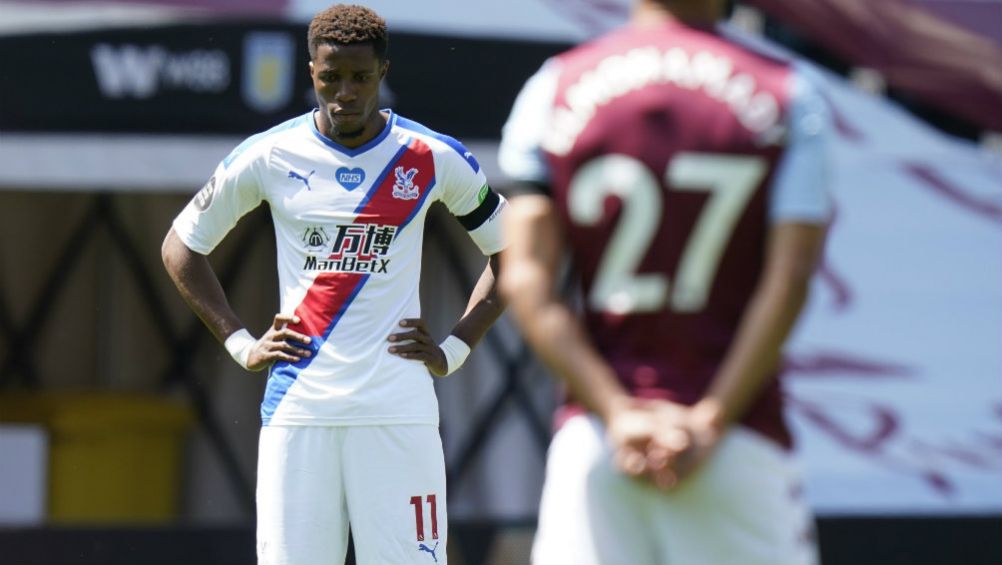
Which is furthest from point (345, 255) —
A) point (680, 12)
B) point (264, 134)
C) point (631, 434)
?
point (631, 434)

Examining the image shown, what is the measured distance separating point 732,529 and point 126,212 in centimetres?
782

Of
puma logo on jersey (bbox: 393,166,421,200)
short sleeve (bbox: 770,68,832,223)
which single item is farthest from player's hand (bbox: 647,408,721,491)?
puma logo on jersey (bbox: 393,166,421,200)

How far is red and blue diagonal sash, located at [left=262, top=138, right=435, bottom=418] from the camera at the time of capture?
16.1 ft

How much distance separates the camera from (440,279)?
9.80 metres

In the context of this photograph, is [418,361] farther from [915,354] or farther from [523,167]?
[915,354]

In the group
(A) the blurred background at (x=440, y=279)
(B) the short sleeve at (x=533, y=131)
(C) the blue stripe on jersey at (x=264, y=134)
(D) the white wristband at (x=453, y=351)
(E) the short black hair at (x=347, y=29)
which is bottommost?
(A) the blurred background at (x=440, y=279)

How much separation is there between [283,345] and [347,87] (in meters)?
0.78

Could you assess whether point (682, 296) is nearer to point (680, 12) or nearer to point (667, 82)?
point (667, 82)

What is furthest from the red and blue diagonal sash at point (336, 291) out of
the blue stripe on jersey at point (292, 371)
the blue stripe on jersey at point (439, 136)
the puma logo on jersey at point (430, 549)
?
the puma logo on jersey at point (430, 549)

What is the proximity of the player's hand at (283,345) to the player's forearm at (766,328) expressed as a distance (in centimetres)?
230

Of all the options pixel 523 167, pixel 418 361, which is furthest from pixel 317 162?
pixel 523 167

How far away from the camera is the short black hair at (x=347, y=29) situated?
193 inches

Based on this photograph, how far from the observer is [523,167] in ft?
9.74

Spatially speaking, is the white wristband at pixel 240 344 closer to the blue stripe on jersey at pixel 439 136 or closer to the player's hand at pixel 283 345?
the player's hand at pixel 283 345
